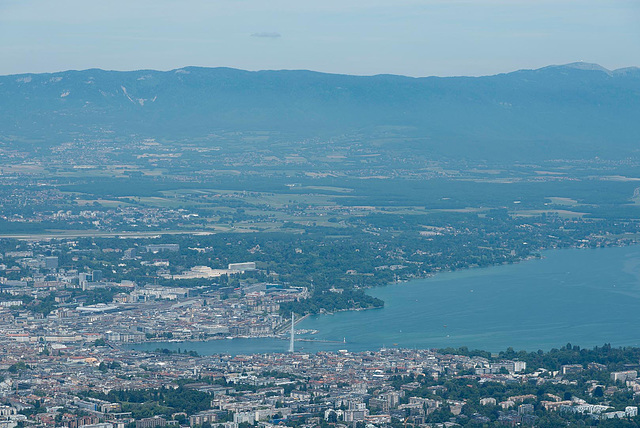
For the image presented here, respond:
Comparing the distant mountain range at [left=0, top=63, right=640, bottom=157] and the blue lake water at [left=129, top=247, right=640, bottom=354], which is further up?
the distant mountain range at [left=0, top=63, right=640, bottom=157]

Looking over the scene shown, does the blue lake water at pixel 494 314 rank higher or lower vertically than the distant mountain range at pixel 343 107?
lower

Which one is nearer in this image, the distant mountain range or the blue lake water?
the blue lake water

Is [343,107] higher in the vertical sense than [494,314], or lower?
higher

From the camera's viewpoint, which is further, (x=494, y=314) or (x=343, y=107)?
(x=343, y=107)

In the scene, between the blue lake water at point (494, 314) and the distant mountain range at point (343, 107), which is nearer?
the blue lake water at point (494, 314)

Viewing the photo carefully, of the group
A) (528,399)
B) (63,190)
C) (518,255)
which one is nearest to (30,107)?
(63,190)
